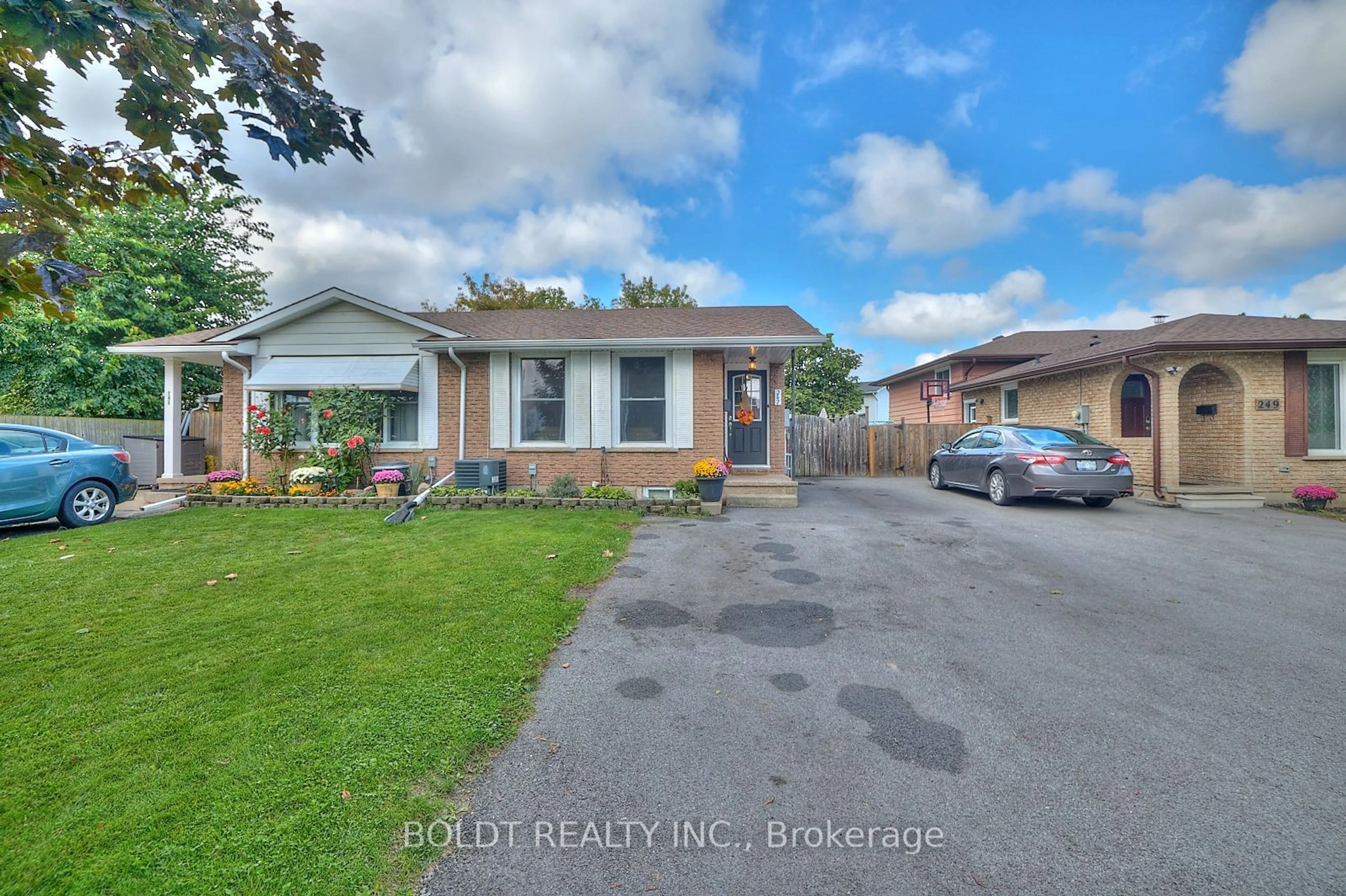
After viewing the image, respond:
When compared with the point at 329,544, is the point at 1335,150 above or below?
above

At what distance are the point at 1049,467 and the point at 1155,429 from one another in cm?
352

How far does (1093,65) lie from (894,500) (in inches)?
364

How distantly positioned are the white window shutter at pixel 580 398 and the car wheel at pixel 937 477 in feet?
27.5

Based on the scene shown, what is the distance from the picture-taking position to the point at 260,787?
6.64 ft

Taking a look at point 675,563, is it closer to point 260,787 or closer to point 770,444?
point 260,787

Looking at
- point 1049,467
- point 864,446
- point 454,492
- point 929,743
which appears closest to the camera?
point 929,743

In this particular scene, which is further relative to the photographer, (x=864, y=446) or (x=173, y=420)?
(x=864, y=446)

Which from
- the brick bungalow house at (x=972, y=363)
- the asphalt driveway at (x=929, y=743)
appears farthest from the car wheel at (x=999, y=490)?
the brick bungalow house at (x=972, y=363)

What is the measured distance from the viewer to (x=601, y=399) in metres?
10.1

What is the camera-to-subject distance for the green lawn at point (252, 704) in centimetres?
171

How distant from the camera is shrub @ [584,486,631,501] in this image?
351 inches

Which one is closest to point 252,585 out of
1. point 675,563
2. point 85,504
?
point 675,563

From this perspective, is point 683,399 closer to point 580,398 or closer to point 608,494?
point 580,398

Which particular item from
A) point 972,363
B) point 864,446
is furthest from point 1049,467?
point 972,363
